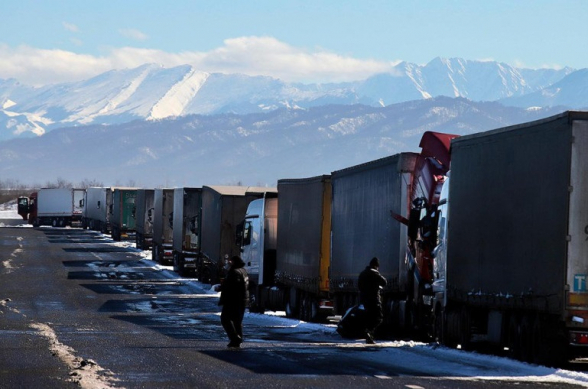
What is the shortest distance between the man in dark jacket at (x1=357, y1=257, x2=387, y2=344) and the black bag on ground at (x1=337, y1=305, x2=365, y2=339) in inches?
7.0

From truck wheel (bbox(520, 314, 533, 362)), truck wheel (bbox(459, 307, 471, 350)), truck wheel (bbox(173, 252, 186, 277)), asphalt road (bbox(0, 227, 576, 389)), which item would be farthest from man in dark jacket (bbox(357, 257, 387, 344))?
truck wheel (bbox(173, 252, 186, 277))

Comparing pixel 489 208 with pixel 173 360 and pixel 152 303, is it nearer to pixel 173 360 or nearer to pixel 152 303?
pixel 173 360

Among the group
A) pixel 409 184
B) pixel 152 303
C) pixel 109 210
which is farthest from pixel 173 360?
pixel 109 210

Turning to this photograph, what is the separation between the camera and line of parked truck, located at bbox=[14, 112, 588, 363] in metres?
16.1

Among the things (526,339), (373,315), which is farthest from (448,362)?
(373,315)

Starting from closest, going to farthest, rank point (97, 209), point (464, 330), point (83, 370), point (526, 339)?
point (83, 370) → point (526, 339) → point (464, 330) → point (97, 209)

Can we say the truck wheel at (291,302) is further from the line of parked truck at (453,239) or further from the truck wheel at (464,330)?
the truck wheel at (464,330)

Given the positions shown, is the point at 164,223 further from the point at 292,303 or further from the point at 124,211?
the point at 292,303

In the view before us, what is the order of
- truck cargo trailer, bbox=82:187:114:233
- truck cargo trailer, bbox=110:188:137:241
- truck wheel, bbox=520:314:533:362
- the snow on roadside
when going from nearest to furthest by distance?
the snow on roadside → truck wheel, bbox=520:314:533:362 → truck cargo trailer, bbox=110:188:137:241 → truck cargo trailer, bbox=82:187:114:233

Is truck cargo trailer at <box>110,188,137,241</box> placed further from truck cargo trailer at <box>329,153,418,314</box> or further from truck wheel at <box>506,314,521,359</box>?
truck wheel at <box>506,314,521,359</box>

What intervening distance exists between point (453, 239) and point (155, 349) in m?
5.10

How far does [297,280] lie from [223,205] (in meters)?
11.0

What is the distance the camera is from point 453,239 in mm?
20891

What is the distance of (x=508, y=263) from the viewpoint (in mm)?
18125
